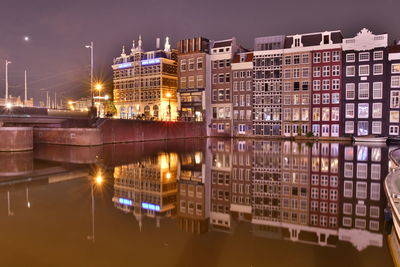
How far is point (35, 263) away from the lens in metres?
7.73

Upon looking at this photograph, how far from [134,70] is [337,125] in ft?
172

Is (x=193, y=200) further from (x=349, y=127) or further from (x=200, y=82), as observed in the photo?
(x=200, y=82)

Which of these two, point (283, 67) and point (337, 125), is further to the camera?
point (283, 67)

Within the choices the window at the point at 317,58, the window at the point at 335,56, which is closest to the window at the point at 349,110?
the window at the point at 335,56

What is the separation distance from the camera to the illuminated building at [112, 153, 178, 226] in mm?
12742

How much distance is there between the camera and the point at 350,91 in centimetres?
6322

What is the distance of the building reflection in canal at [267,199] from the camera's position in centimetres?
1050

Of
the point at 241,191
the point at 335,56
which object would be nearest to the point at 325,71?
the point at 335,56

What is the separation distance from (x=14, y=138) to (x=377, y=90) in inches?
2284

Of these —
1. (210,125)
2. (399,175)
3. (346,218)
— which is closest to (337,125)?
(210,125)

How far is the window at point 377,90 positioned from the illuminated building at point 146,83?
140ft

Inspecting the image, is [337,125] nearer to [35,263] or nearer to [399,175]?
[399,175]

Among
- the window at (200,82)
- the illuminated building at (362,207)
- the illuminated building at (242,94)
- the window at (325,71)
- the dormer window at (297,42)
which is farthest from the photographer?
the window at (200,82)

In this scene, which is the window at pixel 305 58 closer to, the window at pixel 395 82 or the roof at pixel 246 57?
the roof at pixel 246 57
